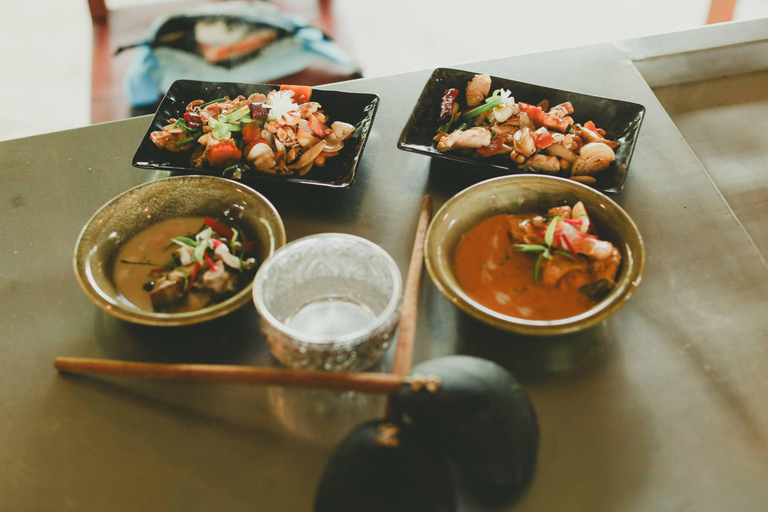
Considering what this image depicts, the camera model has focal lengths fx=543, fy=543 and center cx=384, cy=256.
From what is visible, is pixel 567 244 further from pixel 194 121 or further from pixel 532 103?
pixel 194 121

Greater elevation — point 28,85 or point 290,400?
point 290,400

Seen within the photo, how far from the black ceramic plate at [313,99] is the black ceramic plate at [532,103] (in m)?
0.11

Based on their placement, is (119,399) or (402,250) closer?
(119,399)

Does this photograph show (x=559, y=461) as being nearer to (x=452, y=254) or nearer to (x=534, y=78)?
(x=452, y=254)

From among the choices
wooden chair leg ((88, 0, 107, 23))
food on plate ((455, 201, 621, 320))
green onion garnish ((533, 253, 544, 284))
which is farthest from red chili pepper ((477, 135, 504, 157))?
wooden chair leg ((88, 0, 107, 23))

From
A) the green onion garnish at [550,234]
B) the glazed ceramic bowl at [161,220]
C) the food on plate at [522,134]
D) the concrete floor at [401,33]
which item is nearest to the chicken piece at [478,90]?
the food on plate at [522,134]

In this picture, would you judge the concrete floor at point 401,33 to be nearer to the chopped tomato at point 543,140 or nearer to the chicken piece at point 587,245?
the chopped tomato at point 543,140

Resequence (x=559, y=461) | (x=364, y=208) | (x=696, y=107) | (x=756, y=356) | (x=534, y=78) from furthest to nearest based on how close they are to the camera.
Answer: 1. (x=696, y=107)
2. (x=534, y=78)
3. (x=364, y=208)
4. (x=756, y=356)
5. (x=559, y=461)

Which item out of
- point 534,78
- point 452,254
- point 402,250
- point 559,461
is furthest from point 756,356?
point 534,78

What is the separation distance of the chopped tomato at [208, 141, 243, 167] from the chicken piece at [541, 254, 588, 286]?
26.9 inches

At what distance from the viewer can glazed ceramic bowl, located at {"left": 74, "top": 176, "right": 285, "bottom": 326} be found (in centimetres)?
87

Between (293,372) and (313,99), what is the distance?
772 mm

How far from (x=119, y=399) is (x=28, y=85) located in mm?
3032

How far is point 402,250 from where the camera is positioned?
1.08 m
